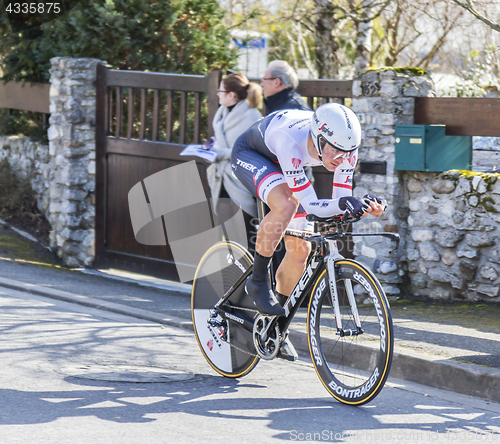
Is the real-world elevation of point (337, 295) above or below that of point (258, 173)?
below

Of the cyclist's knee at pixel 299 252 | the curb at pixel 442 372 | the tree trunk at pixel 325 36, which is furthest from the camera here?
the tree trunk at pixel 325 36

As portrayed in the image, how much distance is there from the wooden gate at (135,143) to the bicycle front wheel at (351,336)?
4.24 meters

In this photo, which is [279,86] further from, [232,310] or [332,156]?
[332,156]

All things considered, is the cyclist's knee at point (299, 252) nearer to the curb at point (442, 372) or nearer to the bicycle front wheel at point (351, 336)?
the bicycle front wheel at point (351, 336)

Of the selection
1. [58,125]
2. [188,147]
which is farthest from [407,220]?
[58,125]

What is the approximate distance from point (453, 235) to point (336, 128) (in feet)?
11.2

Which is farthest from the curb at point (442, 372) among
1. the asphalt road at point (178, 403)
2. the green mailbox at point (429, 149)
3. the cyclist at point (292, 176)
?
the green mailbox at point (429, 149)

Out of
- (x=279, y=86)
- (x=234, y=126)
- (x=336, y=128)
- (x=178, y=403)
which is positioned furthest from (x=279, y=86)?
(x=178, y=403)

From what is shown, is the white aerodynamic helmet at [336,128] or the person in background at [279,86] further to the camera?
the person in background at [279,86]

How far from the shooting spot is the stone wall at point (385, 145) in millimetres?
7078

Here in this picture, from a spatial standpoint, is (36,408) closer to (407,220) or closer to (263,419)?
(263,419)

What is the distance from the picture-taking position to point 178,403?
4.16 meters

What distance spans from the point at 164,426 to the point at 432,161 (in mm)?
4205

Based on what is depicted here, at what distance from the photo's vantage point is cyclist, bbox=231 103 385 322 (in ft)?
12.7
